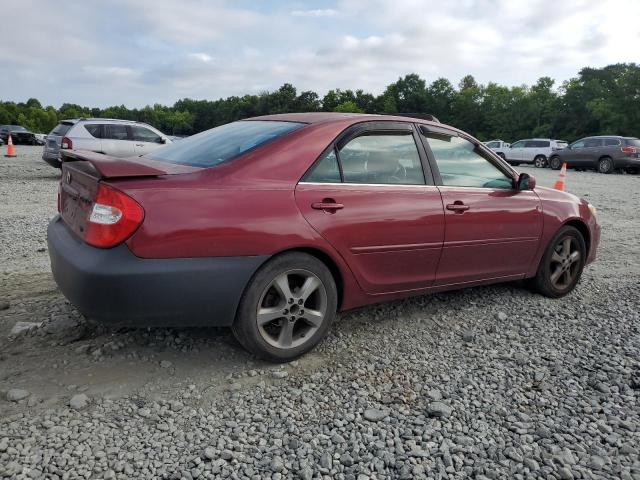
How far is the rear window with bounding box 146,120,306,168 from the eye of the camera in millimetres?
3207

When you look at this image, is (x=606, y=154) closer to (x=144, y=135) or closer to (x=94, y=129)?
(x=144, y=135)

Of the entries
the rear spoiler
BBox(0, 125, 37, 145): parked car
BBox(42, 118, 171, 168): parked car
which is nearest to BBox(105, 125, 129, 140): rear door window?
BBox(42, 118, 171, 168): parked car

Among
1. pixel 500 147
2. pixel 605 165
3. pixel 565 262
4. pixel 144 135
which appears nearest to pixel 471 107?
pixel 500 147

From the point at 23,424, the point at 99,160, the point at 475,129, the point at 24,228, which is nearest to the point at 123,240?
the point at 99,160

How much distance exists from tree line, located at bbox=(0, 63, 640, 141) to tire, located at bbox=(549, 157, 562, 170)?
89.9ft

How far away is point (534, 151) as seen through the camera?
91.7 feet

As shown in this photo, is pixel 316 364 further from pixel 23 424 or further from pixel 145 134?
pixel 145 134

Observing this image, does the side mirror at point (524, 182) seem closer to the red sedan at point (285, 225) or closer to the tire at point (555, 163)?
the red sedan at point (285, 225)

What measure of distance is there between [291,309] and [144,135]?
12004mm

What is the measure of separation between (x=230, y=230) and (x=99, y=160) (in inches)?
32.3

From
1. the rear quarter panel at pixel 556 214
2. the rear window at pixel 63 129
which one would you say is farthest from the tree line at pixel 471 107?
the rear quarter panel at pixel 556 214

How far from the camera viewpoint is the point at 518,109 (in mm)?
64500

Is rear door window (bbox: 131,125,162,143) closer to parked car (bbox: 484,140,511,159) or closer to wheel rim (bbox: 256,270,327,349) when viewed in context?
wheel rim (bbox: 256,270,327,349)

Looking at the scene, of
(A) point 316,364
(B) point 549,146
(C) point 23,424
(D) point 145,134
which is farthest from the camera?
(B) point 549,146
